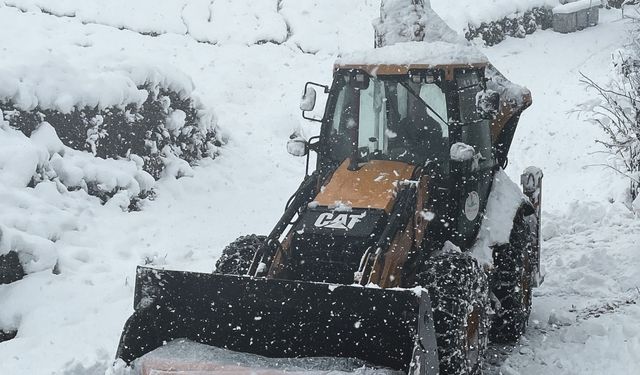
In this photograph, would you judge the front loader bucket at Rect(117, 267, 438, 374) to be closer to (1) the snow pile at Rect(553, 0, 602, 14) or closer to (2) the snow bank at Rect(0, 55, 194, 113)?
(2) the snow bank at Rect(0, 55, 194, 113)

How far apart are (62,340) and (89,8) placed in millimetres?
16797

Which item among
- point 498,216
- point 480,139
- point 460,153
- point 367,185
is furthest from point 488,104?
point 498,216

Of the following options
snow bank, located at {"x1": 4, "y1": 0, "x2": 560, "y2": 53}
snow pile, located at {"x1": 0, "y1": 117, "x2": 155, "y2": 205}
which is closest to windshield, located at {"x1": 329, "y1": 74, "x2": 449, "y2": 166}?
snow pile, located at {"x1": 0, "y1": 117, "x2": 155, "y2": 205}

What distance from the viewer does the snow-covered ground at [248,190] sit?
7.16 m

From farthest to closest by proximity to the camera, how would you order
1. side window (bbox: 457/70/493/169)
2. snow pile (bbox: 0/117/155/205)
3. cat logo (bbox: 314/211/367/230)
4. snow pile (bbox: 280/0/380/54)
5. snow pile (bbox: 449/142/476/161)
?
snow pile (bbox: 280/0/380/54) < snow pile (bbox: 0/117/155/205) < side window (bbox: 457/70/493/169) < snow pile (bbox: 449/142/476/161) < cat logo (bbox: 314/211/367/230)

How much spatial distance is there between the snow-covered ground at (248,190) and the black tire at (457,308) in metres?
0.87

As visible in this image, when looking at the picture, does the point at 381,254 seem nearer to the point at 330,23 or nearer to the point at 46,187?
the point at 46,187

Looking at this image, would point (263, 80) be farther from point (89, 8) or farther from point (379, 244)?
point (379, 244)

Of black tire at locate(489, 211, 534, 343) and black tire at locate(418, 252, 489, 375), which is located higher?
black tire at locate(418, 252, 489, 375)

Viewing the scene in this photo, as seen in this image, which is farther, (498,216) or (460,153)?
(498,216)

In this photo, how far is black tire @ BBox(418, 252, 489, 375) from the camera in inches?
203

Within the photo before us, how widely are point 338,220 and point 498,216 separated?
201cm

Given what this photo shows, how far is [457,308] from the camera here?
17.3 ft

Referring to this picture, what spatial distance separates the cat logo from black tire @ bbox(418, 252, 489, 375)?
61cm
